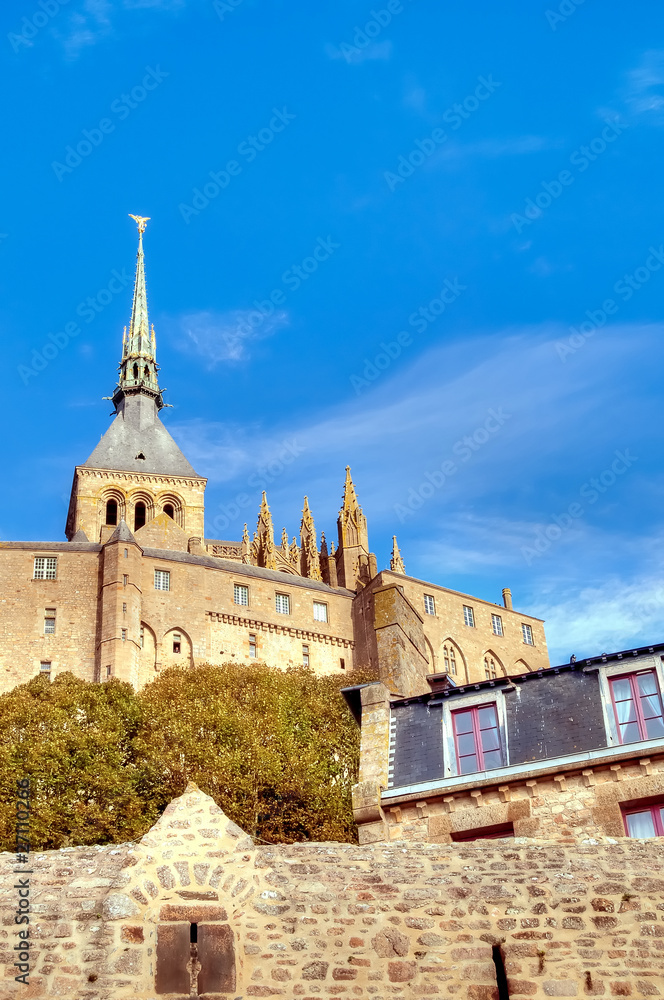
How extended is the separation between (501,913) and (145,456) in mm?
84097

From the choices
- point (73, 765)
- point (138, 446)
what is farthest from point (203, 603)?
point (138, 446)

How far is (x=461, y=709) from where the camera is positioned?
17625 mm

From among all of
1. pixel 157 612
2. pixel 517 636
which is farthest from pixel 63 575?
pixel 517 636

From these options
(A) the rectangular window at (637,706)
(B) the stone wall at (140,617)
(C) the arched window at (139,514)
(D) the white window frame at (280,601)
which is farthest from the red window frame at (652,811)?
(C) the arched window at (139,514)

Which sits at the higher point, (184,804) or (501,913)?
(184,804)

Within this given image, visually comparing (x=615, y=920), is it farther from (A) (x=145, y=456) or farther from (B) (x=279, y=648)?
(A) (x=145, y=456)

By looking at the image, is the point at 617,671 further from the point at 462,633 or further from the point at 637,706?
the point at 462,633

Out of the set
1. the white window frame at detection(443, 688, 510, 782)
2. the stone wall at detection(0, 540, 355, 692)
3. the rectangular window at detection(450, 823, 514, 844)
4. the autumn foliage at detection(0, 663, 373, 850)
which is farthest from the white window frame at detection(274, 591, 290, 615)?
the rectangular window at detection(450, 823, 514, 844)

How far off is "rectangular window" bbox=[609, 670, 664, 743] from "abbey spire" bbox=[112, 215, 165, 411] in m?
88.7

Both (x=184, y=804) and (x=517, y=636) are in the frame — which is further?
(x=517, y=636)

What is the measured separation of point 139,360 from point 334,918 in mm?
98489

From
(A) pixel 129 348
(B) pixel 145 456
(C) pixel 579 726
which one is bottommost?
(C) pixel 579 726

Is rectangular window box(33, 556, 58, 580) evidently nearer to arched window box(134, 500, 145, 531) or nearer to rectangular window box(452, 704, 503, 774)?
arched window box(134, 500, 145, 531)

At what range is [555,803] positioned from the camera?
1570 cm
